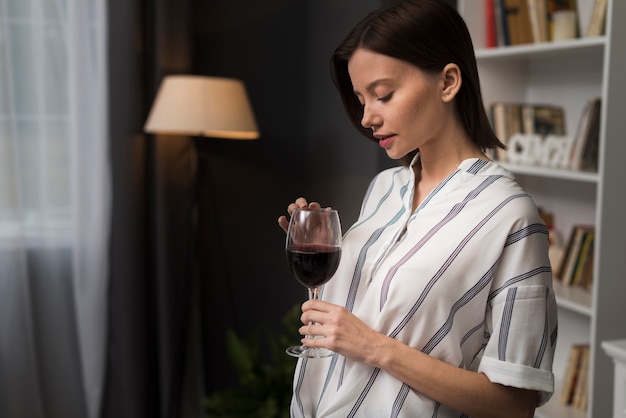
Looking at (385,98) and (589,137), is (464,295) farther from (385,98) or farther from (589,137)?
(589,137)

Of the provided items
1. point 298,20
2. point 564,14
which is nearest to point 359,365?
point 564,14

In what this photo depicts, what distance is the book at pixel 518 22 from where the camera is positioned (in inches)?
118

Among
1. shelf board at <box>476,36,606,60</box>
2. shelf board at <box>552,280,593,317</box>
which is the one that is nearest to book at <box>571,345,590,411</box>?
shelf board at <box>552,280,593,317</box>

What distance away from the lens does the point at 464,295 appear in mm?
1335

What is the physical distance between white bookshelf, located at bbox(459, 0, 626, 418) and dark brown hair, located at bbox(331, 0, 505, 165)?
3.65 feet

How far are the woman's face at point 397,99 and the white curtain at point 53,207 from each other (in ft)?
7.30

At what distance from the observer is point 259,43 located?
3.92 metres

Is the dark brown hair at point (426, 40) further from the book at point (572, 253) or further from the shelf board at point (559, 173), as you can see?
the book at point (572, 253)

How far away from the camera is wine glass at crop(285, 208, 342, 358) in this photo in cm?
135

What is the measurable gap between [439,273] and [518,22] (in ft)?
6.27

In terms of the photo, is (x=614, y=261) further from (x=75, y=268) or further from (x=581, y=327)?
(x=75, y=268)

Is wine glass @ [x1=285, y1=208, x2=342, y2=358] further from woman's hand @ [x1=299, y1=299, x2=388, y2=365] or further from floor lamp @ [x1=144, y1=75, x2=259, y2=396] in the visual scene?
floor lamp @ [x1=144, y1=75, x2=259, y2=396]

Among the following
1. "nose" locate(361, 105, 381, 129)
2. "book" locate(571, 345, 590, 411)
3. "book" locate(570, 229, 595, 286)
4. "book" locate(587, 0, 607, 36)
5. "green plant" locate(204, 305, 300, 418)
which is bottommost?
"green plant" locate(204, 305, 300, 418)

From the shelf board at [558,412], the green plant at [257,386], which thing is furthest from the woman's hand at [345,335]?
the green plant at [257,386]
